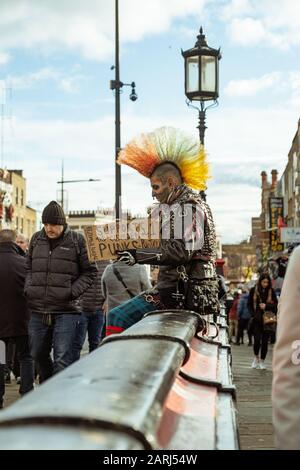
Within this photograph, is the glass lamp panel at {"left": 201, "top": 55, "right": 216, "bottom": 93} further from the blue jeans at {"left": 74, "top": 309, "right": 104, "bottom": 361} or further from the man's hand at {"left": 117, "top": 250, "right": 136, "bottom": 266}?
the man's hand at {"left": 117, "top": 250, "right": 136, "bottom": 266}

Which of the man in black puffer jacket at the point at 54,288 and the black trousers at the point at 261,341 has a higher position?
the man in black puffer jacket at the point at 54,288

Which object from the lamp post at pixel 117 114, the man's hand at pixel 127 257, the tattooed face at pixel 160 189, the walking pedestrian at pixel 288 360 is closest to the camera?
the walking pedestrian at pixel 288 360

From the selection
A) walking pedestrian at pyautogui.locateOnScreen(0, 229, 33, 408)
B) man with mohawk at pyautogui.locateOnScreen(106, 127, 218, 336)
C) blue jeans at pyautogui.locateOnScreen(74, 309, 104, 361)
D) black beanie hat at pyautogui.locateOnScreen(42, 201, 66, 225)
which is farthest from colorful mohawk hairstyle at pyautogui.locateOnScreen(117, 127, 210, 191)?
blue jeans at pyautogui.locateOnScreen(74, 309, 104, 361)

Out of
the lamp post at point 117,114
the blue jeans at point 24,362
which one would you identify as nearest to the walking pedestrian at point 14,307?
the blue jeans at point 24,362

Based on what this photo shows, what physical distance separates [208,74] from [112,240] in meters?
7.63

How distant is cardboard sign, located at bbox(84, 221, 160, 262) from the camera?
5.36 m

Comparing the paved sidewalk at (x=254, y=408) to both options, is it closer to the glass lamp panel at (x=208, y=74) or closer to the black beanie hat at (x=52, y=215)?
the black beanie hat at (x=52, y=215)

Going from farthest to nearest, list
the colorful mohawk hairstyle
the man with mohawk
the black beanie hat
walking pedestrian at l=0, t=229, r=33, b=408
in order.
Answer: walking pedestrian at l=0, t=229, r=33, b=408 < the black beanie hat < the colorful mohawk hairstyle < the man with mohawk

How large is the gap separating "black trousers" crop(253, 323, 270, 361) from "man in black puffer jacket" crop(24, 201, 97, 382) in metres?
6.71

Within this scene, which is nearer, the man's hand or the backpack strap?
the man's hand

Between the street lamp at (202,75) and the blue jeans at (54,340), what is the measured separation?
228 inches

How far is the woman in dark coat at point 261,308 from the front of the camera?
44.3ft

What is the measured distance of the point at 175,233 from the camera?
5305 millimetres
